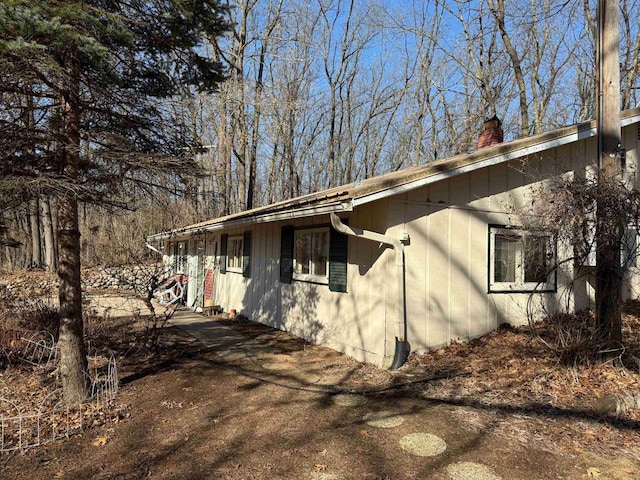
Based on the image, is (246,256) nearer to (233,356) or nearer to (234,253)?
(234,253)

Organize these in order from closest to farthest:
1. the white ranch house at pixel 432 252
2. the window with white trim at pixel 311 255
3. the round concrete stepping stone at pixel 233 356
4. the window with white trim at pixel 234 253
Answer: the white ranch house at pixel 432 252
the round concrete stepping stone at pixel 233 356
the window with white trim at pixel 311 255
the window with white trim at pixel 234 253

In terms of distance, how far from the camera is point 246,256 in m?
10.7

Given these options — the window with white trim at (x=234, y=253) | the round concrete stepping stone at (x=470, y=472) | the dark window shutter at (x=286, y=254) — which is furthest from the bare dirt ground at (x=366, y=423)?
the window with white trim at (x=234, y=253)

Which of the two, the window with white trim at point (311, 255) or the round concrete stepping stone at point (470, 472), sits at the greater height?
the window with white trim at point (311, 255)

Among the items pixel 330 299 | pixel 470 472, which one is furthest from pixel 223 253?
pixel 470 472

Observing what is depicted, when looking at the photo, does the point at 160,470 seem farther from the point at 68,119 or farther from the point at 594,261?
the point at 594,261

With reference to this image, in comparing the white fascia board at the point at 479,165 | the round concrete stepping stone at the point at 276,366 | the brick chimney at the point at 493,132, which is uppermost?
the brick chimney at the point at 493,132

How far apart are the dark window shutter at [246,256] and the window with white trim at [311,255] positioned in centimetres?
250

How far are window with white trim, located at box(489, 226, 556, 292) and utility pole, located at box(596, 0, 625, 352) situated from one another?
5.30ft

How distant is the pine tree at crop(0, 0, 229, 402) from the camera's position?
4273 millimetres

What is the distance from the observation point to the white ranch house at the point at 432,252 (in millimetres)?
5973

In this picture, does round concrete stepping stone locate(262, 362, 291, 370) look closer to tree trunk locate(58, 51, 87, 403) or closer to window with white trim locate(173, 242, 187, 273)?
tree trunk locate(58, 51, 87, 403)

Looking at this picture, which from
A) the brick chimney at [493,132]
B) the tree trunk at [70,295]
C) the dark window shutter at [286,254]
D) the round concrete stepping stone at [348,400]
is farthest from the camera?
the brick chimney at [493,132]

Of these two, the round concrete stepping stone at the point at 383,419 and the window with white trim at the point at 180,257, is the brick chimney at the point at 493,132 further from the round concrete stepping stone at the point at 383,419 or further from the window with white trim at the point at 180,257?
the window with white trim at the point at 180,257
